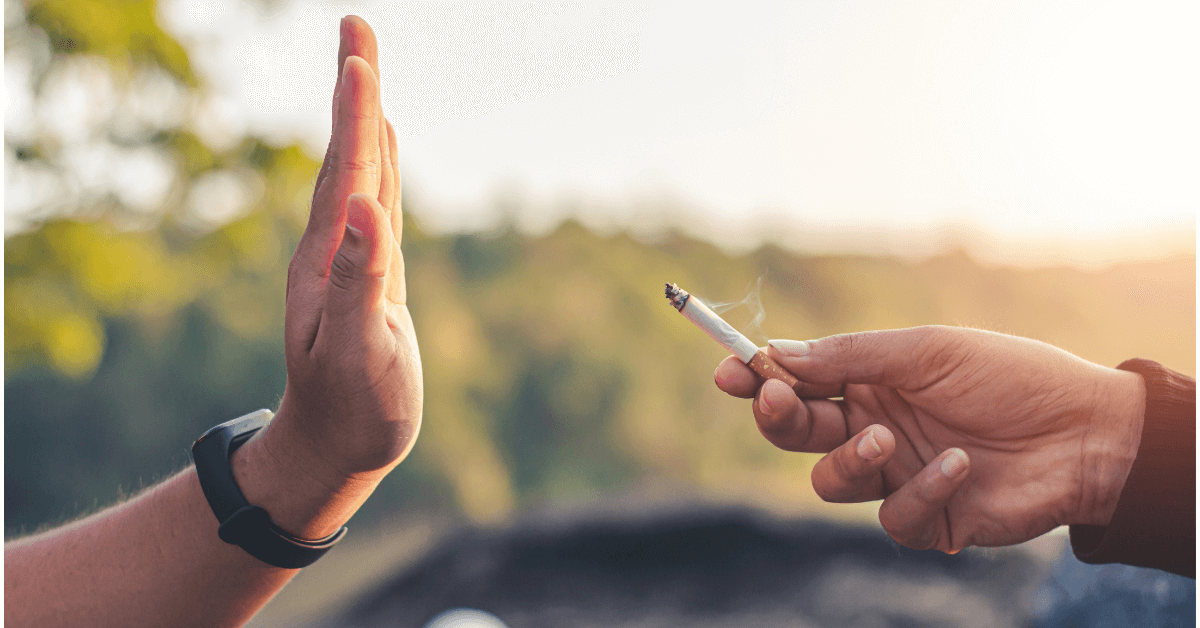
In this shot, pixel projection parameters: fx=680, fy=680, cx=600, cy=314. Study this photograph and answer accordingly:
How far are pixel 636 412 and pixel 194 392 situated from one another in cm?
566

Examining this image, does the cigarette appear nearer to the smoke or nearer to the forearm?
the smoke

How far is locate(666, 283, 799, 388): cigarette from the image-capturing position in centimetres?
215

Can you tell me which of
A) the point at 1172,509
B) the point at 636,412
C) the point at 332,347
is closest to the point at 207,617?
the point at 332,347

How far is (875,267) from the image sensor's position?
8.40m

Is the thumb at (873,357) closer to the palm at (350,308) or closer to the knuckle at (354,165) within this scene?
the palm at (350,308)

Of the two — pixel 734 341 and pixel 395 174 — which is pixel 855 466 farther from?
pixel 395 174

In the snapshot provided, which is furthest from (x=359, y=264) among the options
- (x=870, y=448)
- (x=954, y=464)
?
(x=954, y=464)

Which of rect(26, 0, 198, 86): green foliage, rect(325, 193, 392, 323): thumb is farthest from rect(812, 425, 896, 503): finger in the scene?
rect(26, 0, 198, 86): green foliage

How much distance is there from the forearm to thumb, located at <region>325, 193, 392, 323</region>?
60 cm

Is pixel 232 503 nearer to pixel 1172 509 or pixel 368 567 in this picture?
pixel 1172 509

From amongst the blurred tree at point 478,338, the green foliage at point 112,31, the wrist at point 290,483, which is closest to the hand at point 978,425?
the wrist at point 290,483

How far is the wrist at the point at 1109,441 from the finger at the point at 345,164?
2583 mm

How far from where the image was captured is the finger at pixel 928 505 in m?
2.22

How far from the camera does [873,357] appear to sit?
236cm
